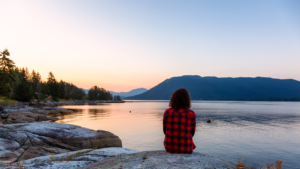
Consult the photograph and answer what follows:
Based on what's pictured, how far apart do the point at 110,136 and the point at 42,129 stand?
5.31 metres

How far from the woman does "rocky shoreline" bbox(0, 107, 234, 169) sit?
27 centimetres

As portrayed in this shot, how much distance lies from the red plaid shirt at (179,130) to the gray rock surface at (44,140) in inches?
341

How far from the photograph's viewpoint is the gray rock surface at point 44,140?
32.4 ft

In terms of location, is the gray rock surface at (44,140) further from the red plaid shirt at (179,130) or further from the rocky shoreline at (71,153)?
the red plaid shirt at (179,130)

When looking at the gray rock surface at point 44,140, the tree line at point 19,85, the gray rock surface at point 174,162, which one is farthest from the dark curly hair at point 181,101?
the tree line at point 19,85

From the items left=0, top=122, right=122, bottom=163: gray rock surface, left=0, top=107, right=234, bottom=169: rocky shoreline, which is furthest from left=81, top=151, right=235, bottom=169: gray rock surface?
left=0, top=122, right=122, bottom=163: gray rock surface

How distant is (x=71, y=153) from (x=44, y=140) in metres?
4.96

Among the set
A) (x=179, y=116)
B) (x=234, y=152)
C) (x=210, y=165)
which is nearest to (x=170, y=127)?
(x=179, y=116)

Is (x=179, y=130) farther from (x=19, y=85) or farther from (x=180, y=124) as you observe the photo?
(x=19, y=85)

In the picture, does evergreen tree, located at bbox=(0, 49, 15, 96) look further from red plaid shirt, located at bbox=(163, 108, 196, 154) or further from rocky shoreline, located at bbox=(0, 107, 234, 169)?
red plaid shirt, located at bbox=(163, 108, 196, 154)

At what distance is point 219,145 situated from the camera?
63.9ft

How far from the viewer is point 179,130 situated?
506 cm

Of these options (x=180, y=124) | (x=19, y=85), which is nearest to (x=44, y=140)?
(x=180, y=124)

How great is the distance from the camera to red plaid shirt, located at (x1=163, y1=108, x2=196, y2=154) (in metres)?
5.05
